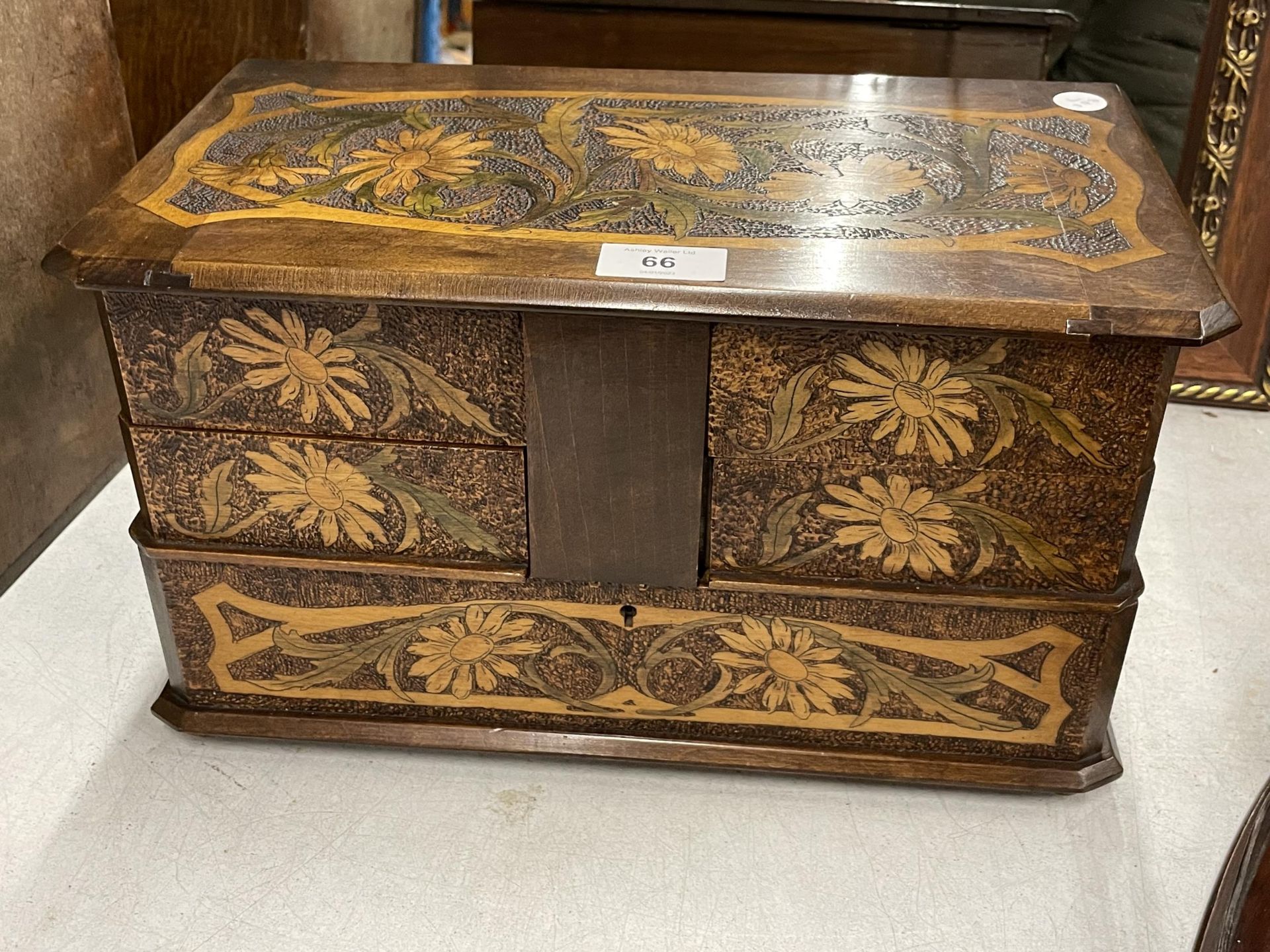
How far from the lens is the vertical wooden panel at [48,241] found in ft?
6.08

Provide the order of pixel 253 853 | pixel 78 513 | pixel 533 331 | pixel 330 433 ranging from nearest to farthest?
pixel 533 331, pixel 330 433, pixel 253 853, pixel 78 513

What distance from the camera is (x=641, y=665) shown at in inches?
63.3

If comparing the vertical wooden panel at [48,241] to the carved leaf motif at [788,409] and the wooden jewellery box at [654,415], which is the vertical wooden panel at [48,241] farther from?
the carved leaf motif at [788,409]

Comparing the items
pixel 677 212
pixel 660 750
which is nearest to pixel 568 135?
pixel 677 212

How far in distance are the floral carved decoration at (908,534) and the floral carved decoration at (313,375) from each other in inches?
13.9

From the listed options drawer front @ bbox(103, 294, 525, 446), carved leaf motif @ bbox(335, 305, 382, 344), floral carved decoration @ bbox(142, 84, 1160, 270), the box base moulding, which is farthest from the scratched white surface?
floral carved decoration @ bbox(142, 84, 1160, 270)

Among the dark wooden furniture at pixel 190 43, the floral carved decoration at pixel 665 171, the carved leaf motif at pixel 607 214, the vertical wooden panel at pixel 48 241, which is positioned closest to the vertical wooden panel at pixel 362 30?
the dark wooden furniture at pixel 190 43

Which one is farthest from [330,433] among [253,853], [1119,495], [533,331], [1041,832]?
→ [1041,832]

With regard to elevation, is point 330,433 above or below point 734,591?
above

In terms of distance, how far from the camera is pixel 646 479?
145 cm

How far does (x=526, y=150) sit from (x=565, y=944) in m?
0.96

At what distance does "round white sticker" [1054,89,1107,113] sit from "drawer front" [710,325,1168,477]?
591mm

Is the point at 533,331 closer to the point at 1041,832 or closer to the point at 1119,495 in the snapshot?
the point at 1119,495

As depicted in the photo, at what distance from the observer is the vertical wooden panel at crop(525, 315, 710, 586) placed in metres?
1.36
